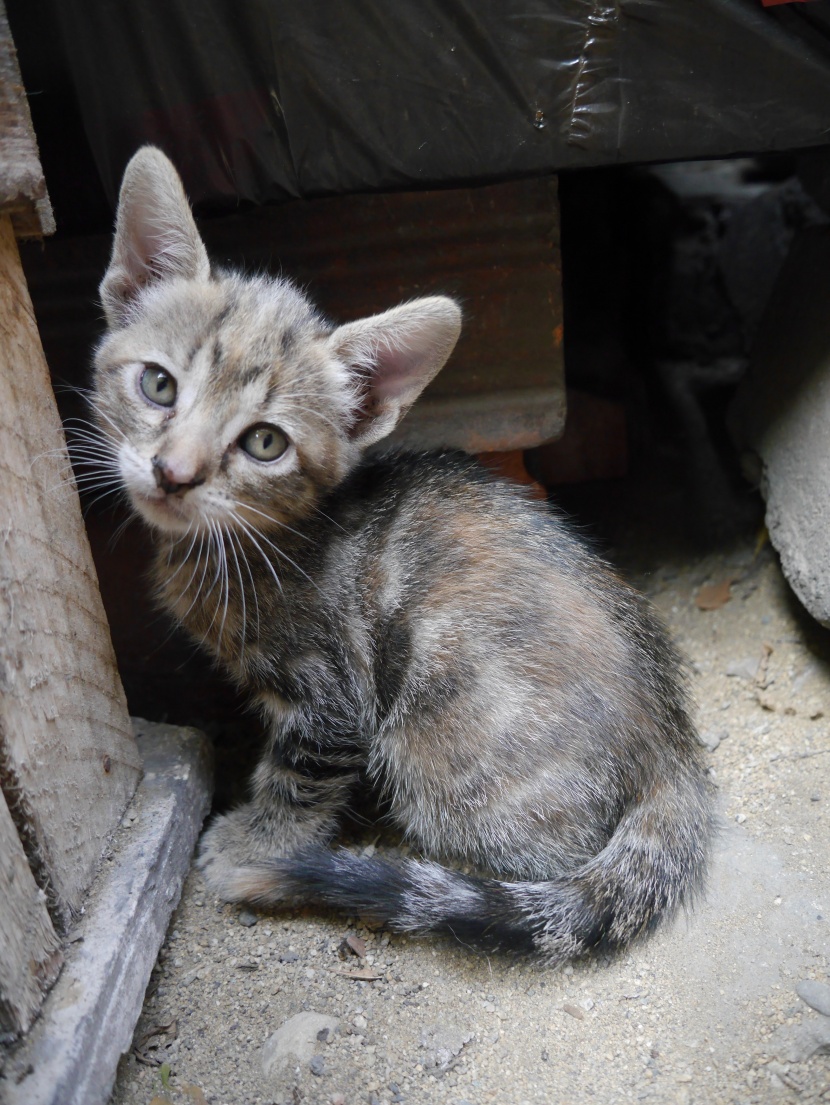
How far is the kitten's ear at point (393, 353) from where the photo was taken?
185cm

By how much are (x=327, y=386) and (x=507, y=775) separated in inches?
36.0

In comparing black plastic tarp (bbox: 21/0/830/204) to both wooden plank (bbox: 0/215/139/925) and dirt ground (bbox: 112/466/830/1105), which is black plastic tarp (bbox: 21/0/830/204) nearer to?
wooden plank (bbox: 0/215/139/925)

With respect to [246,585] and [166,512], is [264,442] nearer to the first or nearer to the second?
[166,512]

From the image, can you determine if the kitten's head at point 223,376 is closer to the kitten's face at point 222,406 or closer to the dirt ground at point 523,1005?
the kitten's face at point 222,406

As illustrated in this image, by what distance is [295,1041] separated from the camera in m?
1.68

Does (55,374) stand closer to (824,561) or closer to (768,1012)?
(824,561)

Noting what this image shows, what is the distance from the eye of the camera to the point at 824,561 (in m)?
2.25

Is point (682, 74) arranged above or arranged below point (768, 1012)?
above

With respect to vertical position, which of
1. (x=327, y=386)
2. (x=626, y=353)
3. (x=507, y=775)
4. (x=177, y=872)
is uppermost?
(x=327, y=386)

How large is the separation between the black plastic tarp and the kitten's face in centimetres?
31

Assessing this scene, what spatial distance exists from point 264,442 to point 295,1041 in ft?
3.80

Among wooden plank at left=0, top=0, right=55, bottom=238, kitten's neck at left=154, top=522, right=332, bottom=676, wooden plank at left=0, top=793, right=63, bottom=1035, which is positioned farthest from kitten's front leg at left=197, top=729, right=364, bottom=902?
wooden plank at left=0, top=0, right=55, bottom=238

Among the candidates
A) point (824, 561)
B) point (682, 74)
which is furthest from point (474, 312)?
point (824, 561)

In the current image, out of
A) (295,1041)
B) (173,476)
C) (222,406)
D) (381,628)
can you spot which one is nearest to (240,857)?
(295,1041)
